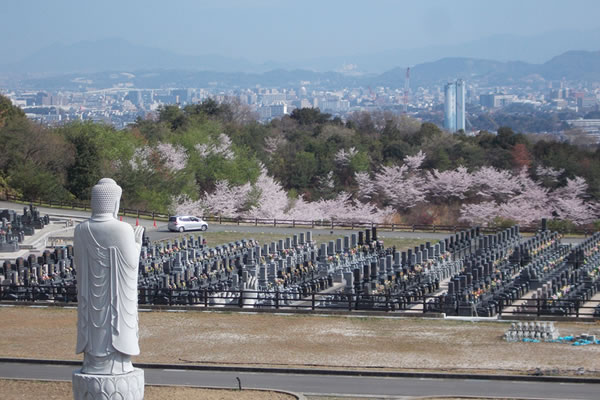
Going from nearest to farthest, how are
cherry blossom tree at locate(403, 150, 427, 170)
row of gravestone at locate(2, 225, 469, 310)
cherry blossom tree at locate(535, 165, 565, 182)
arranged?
1. row of gravestone at locate(2, 225, 469, 310)
2. cherry blossom tree at locate(535, 165, 565, 182)
3. cherry blossom tree at locate(403, 150, 427, 170)

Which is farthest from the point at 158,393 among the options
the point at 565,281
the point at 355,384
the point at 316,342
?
the point at 565,281

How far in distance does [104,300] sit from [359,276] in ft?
73.3

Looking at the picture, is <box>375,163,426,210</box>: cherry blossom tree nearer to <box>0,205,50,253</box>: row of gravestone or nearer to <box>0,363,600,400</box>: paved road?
<box>0,205,50,253</box>: row of gravestone

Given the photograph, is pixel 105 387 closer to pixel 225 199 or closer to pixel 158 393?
pixel 158 393

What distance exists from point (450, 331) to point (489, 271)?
39.6ft

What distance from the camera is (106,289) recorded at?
1588cm

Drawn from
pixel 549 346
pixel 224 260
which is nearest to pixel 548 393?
pixel 549 346

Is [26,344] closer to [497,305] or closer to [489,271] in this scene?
[497,305]

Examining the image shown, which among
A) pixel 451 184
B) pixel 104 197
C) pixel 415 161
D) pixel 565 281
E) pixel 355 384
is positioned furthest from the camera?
pixel 415 161

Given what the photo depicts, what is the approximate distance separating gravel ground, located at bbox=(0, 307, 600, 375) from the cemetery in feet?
A: 4.08

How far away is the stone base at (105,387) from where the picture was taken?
1561cm

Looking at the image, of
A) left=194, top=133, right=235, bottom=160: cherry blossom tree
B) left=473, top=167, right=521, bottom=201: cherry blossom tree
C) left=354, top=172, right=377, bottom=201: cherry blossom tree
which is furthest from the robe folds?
left=354, top=172, right=377, bottom=201: cherry blossom tree

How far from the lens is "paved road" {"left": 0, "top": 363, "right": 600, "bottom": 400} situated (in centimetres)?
2166

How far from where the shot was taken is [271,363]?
2438 centimetres
